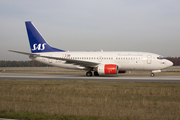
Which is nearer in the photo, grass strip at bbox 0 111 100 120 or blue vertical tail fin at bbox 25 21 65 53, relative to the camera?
grass strip at bbox 0 111 100 120

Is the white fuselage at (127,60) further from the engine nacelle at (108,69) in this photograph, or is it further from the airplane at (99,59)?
the engine nacelle at (108,69)

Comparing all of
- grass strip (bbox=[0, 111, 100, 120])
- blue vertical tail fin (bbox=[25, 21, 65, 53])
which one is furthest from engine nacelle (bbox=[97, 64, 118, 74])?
grass strip (bbox=[0, 111, 100, 120])

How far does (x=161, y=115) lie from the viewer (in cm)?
777

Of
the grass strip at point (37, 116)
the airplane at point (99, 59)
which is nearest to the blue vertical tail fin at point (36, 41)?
the airplane at point (99, 59)

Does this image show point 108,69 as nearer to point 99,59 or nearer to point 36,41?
point 99,59

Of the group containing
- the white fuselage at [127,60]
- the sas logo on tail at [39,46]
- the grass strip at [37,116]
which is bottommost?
the grass strip at [37,116]

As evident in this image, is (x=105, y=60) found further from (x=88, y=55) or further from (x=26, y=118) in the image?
(x=26, y=118)

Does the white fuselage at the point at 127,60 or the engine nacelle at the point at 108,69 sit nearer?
the engine nacelle at the point at 108,69

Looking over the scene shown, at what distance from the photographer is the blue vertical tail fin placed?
3278 centimetres

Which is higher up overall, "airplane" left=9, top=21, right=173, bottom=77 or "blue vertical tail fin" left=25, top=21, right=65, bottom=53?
"blue vertical tail fin" left=25, top=21, right=65, bottom=53

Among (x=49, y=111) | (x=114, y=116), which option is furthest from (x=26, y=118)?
(x=114, y=116)

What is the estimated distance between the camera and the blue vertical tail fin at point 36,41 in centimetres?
3278

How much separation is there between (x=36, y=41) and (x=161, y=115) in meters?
28.5

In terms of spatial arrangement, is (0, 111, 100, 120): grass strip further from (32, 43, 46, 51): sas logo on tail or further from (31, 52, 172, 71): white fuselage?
(32, 43, 46, 51): sas logo on tail
